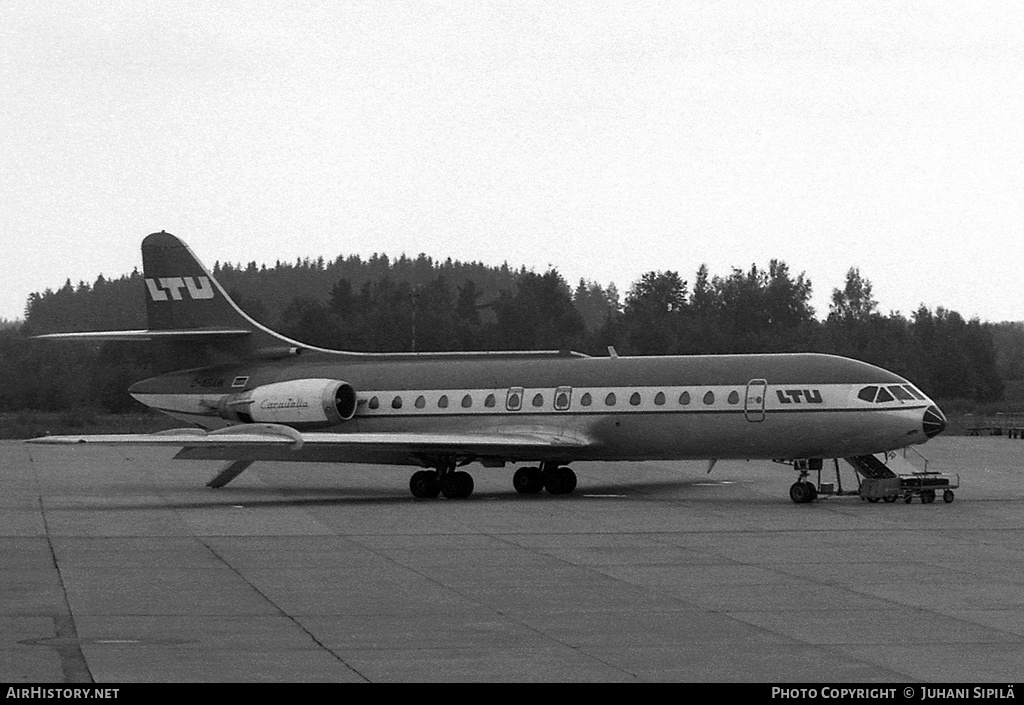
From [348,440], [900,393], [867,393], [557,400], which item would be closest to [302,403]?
[348,440]

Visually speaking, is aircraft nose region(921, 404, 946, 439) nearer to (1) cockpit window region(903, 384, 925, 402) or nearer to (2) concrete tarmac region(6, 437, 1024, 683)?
(1) cockpit window region(903, 384, 925, 402)

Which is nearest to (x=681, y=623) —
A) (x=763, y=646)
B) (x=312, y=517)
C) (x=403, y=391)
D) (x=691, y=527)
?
(x=763, y=646)

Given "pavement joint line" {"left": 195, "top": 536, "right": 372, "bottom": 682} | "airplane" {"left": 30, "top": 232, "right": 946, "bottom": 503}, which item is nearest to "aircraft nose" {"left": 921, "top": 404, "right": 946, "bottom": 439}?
"airplane" {"left": 30, "top": 232, "right": 946, "bottom": 503}

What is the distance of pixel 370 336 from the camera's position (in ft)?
232

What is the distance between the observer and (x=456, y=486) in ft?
106

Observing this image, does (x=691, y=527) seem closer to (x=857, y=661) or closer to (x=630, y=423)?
(x=630, y=423)

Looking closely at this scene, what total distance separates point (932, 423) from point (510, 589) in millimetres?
15451

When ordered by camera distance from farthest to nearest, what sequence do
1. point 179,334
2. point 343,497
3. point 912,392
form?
point 179,334
point 343,497
point 912,392

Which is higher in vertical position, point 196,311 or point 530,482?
point 196,311

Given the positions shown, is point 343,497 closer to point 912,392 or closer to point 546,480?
point 546,480

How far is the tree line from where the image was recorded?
68.5 m

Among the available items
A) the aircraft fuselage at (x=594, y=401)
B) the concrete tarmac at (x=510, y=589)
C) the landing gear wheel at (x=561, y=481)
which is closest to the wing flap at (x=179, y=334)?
the aircraft fuselage at (x=594, y=401)

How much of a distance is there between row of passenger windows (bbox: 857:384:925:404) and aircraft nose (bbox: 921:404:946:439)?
35 cm
